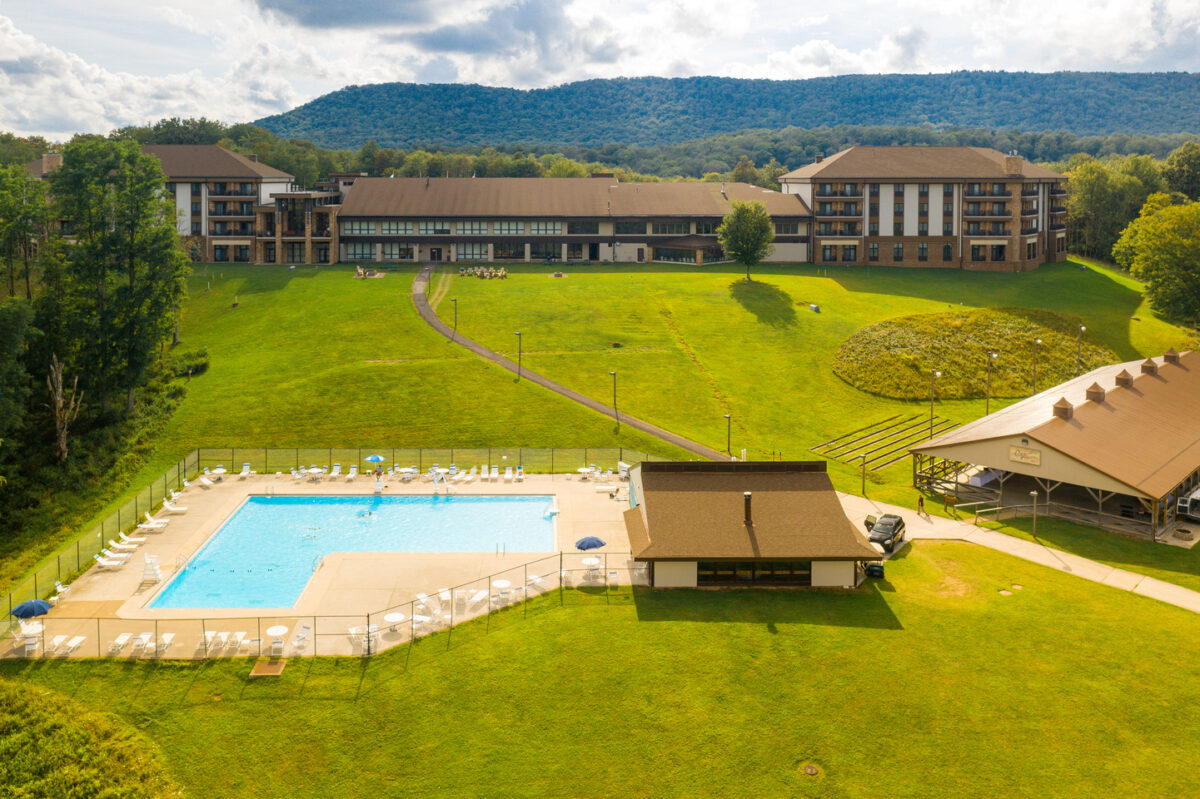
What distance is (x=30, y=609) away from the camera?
43.9 m

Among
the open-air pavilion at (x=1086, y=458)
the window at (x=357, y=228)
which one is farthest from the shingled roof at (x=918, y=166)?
the open-air pavilion at (x=1086, y=458)

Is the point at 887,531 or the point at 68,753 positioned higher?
the point at 887,531

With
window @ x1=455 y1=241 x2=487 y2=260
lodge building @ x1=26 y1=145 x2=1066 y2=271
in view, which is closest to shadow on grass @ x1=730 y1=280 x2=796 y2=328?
lodge building @ x1=26 y1=145 x2=1066 y2=271

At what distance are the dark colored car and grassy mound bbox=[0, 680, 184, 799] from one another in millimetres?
37689

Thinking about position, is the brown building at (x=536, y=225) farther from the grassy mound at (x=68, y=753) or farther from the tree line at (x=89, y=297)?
the grassy mound at (x=68, y=753)

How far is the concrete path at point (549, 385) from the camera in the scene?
73.2 metres

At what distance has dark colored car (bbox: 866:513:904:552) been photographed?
176 ft

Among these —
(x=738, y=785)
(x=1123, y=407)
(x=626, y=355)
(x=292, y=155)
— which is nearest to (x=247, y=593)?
(x=738, y=785)

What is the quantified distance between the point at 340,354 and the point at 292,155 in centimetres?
9270

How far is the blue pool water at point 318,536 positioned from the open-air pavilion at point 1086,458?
95.2 feet

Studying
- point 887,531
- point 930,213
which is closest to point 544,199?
Result: point 930,213

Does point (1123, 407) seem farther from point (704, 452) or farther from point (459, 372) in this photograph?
point (459, 372)

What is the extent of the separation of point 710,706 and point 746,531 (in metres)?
12.7

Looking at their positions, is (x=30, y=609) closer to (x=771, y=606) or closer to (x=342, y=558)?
(x=342, y=558)
